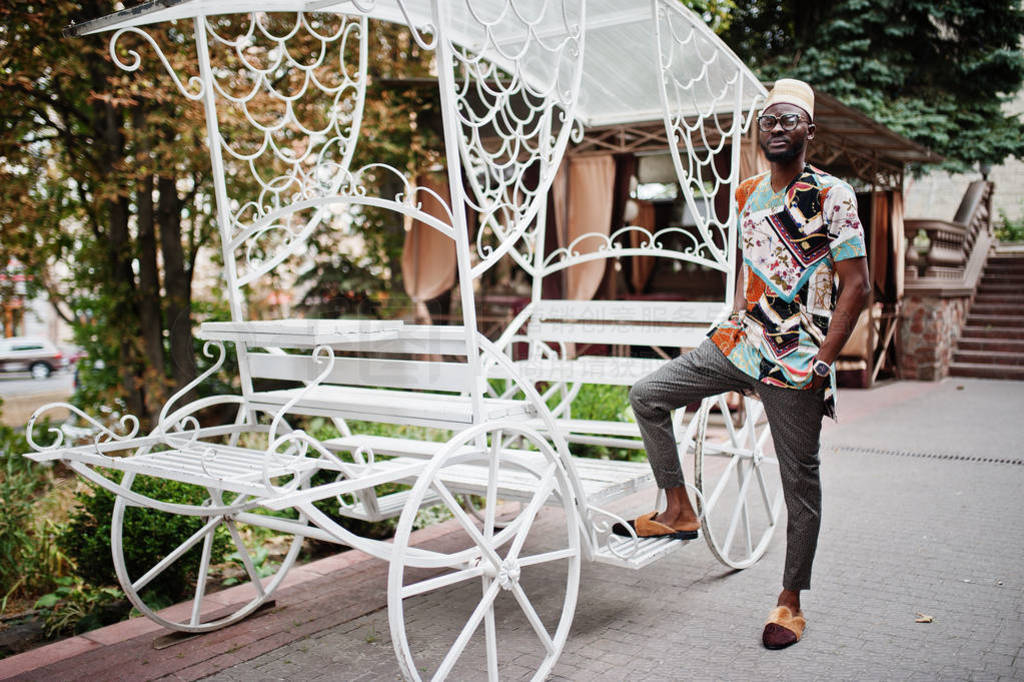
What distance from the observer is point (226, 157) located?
27.5 ft

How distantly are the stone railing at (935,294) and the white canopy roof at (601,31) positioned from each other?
8.48 m

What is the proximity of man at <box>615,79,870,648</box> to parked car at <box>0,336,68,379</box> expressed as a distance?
2355 cm

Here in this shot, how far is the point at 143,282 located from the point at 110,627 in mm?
5217

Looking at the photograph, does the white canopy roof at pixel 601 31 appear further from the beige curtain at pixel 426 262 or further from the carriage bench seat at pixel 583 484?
the beige curtain at pixel 426 262

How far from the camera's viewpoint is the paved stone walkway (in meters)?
3.31

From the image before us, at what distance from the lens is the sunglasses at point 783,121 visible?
11.0 feet

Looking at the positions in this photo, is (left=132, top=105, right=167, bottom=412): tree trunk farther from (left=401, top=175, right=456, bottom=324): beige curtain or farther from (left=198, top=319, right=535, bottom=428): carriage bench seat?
(left=198, top=319, right=535, bottom=428): carriage bench seat

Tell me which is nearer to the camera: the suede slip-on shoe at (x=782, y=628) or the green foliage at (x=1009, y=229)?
the suede slip-on shoe at (x=782, y=628)

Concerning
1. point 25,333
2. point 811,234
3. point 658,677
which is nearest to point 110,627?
point 658,677

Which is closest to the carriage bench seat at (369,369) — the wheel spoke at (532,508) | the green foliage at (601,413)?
the wheel spoke at (532,508)

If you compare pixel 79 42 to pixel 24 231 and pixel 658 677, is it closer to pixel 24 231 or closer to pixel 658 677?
pixel 24 231

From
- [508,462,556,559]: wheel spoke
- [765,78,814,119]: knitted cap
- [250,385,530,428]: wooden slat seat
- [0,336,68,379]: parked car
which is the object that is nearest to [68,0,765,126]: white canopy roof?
[765,78,814,119]: knitted cap

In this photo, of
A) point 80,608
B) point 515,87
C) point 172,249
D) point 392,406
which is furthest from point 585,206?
point 392,406

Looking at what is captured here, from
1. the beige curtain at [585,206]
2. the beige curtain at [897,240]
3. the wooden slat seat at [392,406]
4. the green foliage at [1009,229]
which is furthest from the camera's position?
the green foliage at [1009,229]
